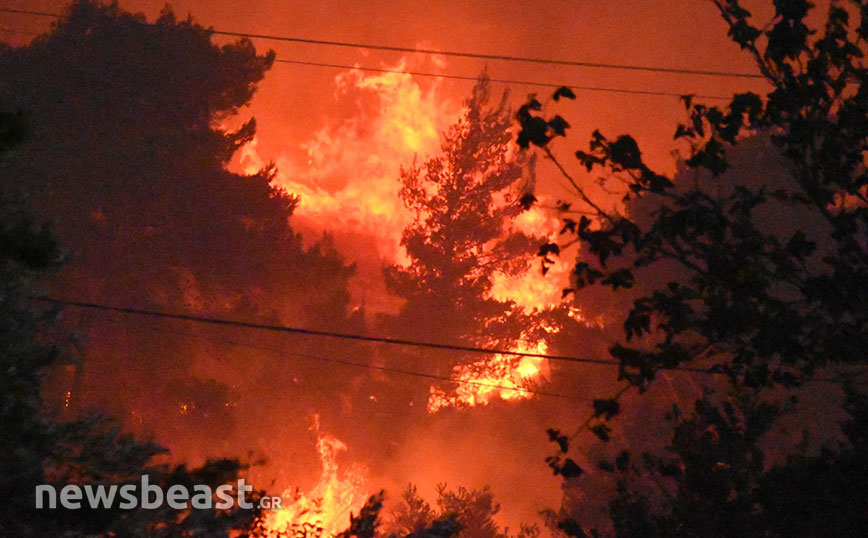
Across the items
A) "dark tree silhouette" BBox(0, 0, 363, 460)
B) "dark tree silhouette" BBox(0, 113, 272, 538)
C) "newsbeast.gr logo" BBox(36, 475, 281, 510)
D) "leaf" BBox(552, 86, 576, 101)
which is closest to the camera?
"leaf" BBox(552, 86, 576, 101)

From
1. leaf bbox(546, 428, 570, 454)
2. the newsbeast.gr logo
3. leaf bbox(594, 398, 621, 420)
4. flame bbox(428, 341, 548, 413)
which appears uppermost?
flame bbox(428, 341, 548, 413)

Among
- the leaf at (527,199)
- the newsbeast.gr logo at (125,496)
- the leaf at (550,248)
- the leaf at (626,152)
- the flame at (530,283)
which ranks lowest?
the newsbeast.gr logo at (125,496)

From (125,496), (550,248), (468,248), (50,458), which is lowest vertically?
(125,496)

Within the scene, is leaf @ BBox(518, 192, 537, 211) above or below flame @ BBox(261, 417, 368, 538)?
below

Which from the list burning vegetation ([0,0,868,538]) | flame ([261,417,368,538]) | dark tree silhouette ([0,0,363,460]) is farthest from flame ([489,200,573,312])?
dark tree silhouette ([0,0,363,460])

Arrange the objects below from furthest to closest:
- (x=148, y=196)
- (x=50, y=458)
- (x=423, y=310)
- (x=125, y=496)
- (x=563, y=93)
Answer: (x=423, y=310) → (x=148, y=196) → (x=50, y=458) → (x=125, y=496) → (x=563, y=93)

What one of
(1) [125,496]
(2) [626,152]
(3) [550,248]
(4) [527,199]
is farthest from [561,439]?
(1) [125,496]

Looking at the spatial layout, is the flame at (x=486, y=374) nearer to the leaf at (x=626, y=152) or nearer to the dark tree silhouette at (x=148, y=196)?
the dark tree silhouette at (x=148, y=196)

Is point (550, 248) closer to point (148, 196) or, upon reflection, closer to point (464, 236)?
point (148, 196)

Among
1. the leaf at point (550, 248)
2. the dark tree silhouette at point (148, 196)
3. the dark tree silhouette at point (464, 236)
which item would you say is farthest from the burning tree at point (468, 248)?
the leaf at point (550, 248)

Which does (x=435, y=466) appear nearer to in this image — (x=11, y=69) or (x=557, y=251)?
(x=11, y=69)

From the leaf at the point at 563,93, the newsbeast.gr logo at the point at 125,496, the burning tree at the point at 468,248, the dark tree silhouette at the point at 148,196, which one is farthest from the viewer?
the burning tree at the point at 468,248

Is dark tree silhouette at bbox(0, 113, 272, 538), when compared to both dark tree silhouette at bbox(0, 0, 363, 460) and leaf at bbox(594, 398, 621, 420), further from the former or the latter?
dark tree silhouette at bbox(0, 0, 363, 460)

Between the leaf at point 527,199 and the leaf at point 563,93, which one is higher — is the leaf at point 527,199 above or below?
below
